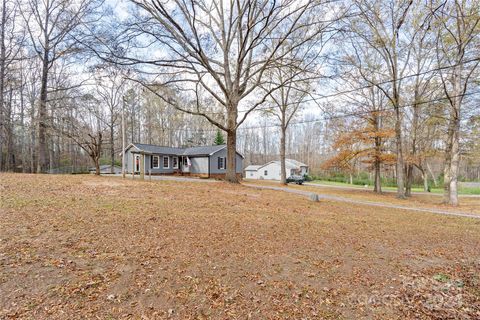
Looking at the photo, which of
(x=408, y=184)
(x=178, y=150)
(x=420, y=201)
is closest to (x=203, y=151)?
(x=178, y=150)

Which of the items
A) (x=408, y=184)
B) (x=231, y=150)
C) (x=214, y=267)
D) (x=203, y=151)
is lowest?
(x=408, y=184)

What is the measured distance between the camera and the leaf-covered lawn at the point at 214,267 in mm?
2773

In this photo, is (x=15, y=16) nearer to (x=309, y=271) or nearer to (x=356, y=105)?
(x=309, y=271)

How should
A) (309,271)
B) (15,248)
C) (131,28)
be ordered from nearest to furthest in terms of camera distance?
(15,248) < (309,271) < (131,28)

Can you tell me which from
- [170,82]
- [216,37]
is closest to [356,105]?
[216,37]

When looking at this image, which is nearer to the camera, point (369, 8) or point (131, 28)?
point (131, 28)

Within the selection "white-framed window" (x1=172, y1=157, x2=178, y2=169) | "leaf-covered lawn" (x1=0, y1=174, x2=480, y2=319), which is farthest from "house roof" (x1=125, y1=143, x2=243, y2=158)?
"leaf-covered lawn" (x1=0, y1=174, x2=480, y2=319)

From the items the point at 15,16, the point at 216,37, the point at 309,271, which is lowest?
the point at 309,271

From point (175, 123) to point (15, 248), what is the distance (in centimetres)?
3726

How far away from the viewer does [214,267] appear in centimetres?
367

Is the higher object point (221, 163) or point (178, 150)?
point (178, 150)

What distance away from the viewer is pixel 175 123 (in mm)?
39344

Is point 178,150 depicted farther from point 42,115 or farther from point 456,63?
point 456,63

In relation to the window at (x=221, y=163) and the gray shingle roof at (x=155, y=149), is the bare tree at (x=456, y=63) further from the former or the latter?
the gray shingle roof at (x=155, y=149)
